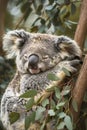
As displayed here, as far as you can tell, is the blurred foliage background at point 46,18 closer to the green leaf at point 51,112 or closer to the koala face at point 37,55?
the koala face at point 37,55

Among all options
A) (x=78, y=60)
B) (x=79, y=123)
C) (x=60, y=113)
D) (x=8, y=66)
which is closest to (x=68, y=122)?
(x=60, y=113)

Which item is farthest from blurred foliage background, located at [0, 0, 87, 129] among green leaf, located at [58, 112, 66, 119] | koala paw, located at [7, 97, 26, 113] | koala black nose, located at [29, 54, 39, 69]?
green leaf, located at [58, 112, 66, 119]

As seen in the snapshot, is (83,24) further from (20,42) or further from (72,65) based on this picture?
→ (20,42)

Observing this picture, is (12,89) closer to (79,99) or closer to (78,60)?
(78,60)

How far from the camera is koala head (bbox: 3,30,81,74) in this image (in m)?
3.55

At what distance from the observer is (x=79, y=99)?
2811 mm

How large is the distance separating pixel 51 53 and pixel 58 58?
0.08 m

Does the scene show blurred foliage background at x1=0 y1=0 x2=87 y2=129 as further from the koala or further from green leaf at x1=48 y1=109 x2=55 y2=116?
green leaf at x1=48 y1=109 x2=55 y2=116

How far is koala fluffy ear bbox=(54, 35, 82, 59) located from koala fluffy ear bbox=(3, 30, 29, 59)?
0.32 metres

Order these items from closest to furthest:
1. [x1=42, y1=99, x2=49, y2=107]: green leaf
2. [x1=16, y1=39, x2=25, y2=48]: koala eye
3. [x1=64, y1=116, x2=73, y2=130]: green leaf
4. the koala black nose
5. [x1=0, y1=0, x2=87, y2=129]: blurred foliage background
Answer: [x1=64, y1=116, x2=73, y2=130]: green leaf → [x1=42, y1=99, x2=49, y2=107]: green leaf → the koala black nose → [x1=16, y1=39, x2=25, y2=48]: koala eye → [x1=0, y1=0, x2=87, y2=129]: blurred foliage background

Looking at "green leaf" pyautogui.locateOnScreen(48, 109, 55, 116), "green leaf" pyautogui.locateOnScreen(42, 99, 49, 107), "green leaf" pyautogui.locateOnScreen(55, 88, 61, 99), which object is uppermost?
"green leaf" pyautogui.locateOnScreen(55, 88, 61, 99)

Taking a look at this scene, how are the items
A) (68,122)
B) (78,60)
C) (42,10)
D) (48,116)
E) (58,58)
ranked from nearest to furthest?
(68,122), (48,116), (78,60), (58,58), (42,10)

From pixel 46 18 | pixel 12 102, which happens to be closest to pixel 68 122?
pixel 12 102

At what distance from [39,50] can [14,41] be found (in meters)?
0.40
